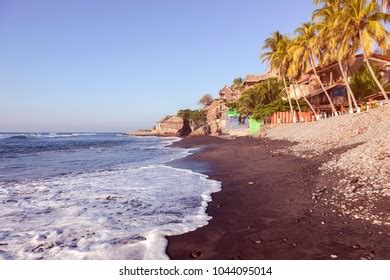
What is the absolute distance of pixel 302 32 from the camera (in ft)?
107

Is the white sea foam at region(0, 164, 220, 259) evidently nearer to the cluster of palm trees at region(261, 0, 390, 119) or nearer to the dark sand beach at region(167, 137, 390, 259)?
the dark sand beach at region(167, 137, 390, 259)

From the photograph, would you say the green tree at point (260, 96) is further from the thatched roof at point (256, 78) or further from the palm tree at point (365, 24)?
the palm tree at point (365, 24)

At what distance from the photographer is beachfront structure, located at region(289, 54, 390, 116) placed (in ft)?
110

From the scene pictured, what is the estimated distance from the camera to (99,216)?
800cm

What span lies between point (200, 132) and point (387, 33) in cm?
5090

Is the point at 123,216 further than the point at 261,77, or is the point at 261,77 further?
the point at 261,77

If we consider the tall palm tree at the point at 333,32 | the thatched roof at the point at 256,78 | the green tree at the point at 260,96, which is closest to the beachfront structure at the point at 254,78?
the thatched roof at the point at 256,78

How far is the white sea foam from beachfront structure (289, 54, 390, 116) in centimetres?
2820

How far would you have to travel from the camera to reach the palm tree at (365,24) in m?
21.2

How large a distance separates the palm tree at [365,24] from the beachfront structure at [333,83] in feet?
37.8

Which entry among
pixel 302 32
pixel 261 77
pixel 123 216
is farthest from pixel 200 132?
pixel 123 216

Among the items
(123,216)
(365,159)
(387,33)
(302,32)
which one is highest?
(302,32)
